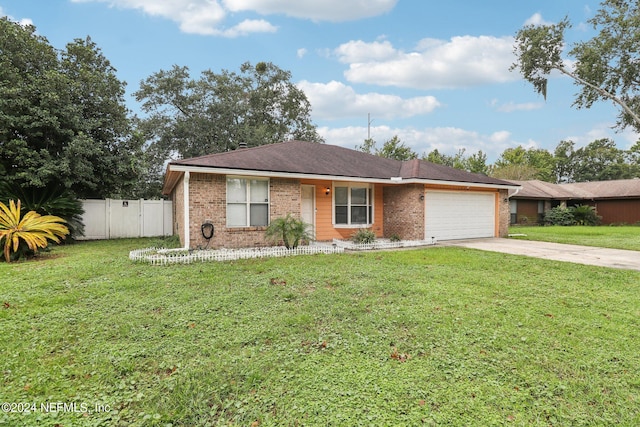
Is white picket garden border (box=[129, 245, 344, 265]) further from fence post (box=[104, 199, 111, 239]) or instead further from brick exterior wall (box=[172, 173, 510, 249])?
fence post (box=[104, 199, 111, 239])

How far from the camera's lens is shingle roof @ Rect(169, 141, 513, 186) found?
1004cm

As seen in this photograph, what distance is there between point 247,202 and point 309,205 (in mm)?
2652

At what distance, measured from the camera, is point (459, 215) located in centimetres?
1316

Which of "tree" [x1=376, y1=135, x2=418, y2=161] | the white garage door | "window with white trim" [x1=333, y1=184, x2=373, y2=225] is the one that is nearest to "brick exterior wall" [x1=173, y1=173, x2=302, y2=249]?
"window with white trim" [x1=333, y1=184, x2=373, y2=225]

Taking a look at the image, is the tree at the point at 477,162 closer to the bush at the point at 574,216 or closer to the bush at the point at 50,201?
the bush at the point at 574,216

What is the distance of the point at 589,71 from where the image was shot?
19.6m

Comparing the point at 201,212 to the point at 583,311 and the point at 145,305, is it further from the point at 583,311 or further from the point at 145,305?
the point at 583,311

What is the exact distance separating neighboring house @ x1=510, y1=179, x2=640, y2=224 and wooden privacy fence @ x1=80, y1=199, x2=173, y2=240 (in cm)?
2341

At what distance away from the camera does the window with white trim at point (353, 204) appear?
40.5 ft

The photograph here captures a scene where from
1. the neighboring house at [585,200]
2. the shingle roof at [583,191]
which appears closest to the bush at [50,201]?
the neighboring house at [585,200]

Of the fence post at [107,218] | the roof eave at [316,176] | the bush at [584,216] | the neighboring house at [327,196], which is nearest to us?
the roof eave at [316,176]

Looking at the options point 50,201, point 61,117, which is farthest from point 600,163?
point 50,201

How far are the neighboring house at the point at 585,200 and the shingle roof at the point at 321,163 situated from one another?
12.9 meters

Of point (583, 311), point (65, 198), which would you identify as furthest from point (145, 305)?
point (65, 198)
